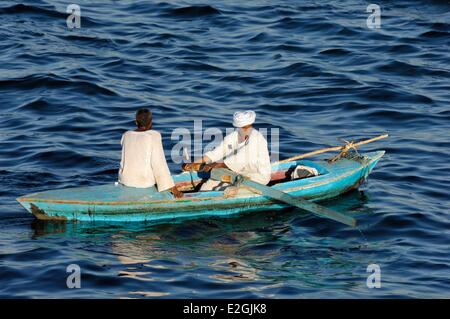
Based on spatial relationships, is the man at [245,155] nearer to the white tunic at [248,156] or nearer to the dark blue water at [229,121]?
the white tunic at [248,156]

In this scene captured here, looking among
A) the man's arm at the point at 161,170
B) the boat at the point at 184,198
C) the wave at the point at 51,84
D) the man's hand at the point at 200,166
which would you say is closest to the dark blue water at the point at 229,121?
the wave at the point at 51,84

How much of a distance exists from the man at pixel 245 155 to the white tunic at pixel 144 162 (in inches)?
20.3

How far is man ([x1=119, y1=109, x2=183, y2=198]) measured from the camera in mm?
11992

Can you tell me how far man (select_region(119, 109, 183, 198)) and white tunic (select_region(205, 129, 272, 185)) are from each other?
869mm

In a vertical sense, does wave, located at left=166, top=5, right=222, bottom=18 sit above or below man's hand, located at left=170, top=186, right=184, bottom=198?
above

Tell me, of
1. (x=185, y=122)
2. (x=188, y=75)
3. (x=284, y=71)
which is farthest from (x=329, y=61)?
(x=185, y=122)

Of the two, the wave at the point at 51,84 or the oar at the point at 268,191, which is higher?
the wave at the point at 51,84

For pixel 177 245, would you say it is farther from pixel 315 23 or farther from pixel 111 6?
pixel 111 6

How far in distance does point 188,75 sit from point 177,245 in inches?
318

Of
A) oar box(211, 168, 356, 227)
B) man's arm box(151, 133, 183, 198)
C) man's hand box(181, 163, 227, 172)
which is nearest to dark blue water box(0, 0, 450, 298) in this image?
oar box(211, 168, 356, 227)

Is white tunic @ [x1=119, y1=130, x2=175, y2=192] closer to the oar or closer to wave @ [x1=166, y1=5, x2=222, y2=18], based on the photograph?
the oar

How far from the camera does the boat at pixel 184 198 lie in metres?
12.1

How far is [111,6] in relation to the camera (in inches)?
944

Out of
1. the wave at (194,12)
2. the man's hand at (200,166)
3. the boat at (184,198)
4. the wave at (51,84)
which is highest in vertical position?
the wave at (194,12)
